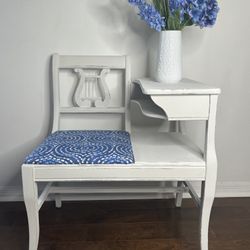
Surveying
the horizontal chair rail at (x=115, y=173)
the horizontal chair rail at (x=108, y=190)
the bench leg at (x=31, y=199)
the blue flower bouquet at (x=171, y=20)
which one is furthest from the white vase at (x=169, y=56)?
the bench leg at (x=31, y=199)

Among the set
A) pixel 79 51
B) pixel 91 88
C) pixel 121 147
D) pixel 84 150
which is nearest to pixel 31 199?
pixel 84 150

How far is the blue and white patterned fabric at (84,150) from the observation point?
92 centimetres

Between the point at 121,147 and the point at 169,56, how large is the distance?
41 cm

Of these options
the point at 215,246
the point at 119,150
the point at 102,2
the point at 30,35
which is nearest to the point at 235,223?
the point at 215,246

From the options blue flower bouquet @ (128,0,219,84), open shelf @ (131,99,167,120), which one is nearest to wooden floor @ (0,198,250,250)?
open shelf @ (131,99,167,120)

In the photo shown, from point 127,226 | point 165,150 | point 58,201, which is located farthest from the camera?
point 58,201

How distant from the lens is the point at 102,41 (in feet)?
4.28

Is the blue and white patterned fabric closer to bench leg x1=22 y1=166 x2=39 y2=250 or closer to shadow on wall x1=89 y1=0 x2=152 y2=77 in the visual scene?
bench leg x1=22 y1=166 x2=39 y2=250

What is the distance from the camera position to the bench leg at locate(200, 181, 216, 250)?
98 centimetres

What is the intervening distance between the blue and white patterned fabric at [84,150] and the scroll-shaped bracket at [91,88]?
0.64ft

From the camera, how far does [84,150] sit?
3.20ft

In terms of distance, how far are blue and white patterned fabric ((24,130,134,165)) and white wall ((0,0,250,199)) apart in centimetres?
34

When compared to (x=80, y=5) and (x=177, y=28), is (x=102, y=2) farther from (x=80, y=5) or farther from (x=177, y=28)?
(x=177, y=28)

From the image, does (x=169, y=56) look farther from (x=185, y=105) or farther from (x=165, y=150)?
(x=165, y=150)
